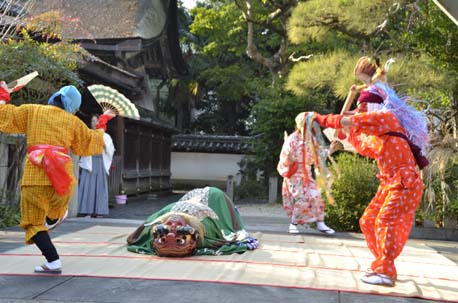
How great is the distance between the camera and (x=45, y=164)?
174 inches

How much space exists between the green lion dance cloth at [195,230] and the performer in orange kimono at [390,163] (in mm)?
1610

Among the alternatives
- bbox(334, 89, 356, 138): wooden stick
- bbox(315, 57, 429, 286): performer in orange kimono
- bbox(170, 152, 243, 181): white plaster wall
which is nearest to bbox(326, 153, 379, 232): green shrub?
bbox(334, 89, 356, 138): wooden stick

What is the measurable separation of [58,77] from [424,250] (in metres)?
5.68

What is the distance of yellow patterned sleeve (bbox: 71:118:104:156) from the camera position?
4824 millimetres

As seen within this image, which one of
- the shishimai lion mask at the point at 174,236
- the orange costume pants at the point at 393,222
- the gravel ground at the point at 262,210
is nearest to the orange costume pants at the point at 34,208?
the shishimai lion mask at the point at 174,236

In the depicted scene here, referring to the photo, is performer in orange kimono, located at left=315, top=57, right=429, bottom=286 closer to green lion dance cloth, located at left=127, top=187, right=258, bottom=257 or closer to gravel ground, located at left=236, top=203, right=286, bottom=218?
green lion dance cloth, located at left=127, top=187, right=258, bottom=257

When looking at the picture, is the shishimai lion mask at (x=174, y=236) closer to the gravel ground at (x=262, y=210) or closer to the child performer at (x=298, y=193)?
the child performer at (x=298, y=193)

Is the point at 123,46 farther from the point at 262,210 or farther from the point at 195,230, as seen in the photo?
the point at 195,230

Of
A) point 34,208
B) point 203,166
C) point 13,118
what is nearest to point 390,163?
point 34,208

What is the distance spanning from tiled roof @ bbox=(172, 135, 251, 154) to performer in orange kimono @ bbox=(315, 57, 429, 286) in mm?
17096

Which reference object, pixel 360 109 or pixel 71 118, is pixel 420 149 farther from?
pixel 71 118

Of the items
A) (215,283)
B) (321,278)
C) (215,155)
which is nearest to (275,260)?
(321,278)

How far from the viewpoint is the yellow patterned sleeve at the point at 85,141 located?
15.8ft

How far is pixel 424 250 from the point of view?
6.53 metres
